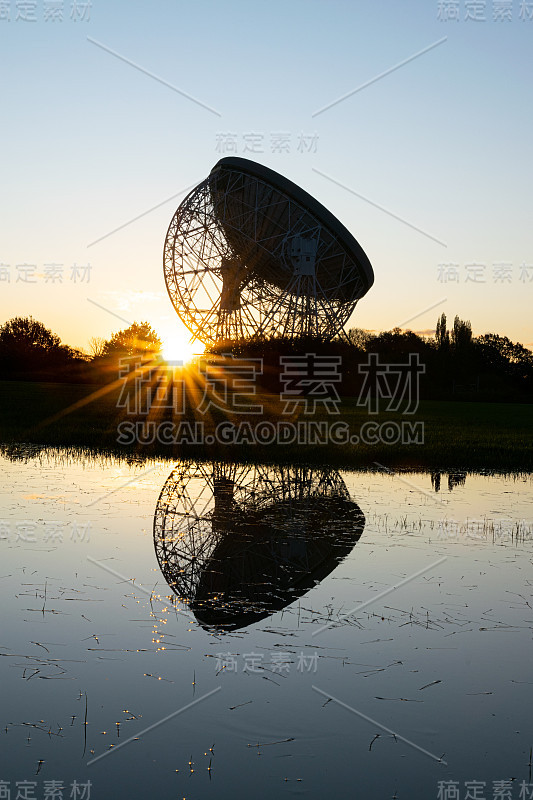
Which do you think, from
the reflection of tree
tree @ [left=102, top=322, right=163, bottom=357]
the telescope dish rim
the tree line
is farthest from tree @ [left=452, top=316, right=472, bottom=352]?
the reflection of tree

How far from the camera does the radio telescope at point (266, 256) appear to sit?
45781 millimetres

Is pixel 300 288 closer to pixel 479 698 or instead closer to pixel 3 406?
pixel 3 406

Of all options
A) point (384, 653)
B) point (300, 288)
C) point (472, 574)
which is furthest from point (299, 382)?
point (384, 653)

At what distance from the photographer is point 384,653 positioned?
6289mm

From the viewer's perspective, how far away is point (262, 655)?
6.16 meters

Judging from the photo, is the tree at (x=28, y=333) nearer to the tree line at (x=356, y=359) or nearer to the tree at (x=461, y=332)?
the tree line at (x=356, y=359)

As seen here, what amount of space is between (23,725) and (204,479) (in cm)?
1177

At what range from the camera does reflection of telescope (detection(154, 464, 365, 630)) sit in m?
7.75

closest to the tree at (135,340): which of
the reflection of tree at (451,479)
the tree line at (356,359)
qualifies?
the tree line at (356,359)

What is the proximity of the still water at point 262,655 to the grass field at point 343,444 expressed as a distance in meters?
8.70

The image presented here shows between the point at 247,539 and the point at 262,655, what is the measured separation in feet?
14.0

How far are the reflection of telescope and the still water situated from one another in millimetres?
43

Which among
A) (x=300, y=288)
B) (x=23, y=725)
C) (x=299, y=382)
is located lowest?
(x=23, y=725)

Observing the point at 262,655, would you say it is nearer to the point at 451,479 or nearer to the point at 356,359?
the point at 451,479
